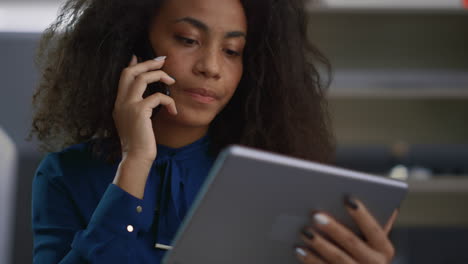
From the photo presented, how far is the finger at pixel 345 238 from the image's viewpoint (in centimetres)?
77

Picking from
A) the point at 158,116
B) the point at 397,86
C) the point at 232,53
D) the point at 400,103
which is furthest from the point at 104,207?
the point at 400,103

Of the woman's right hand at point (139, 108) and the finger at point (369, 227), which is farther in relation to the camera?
the woman's right hand at point (139, 108)

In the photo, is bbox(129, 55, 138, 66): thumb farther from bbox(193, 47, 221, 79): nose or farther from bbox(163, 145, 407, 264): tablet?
bbox(163, 145, 407, 264): tablet

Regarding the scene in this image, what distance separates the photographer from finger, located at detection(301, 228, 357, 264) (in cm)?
78

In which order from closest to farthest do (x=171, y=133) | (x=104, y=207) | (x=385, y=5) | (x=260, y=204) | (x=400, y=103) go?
(x=260, y=204), (x=104, y=207), (x=171, y=133), (x=385, y=5), (x=400, y=103)

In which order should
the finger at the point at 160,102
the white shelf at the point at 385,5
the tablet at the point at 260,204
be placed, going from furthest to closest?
the white shelf at the point at 385,5
the finger at the point at 160,102
the tablet at the point at 260,204

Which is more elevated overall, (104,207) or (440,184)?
(104,207)

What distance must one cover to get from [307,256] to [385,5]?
1.88m

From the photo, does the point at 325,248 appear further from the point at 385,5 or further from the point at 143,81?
the point at 385,5

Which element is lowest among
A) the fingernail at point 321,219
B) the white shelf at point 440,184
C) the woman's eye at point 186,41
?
the white shelf at point 440,184

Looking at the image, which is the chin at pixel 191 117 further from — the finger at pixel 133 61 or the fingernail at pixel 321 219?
the fingernail at pixel 321 219

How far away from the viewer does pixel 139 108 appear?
0.98 m

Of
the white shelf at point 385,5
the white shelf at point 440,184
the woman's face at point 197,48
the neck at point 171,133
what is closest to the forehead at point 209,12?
the woman's face at point 197,48

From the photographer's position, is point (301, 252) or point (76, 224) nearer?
point (301, 252)
